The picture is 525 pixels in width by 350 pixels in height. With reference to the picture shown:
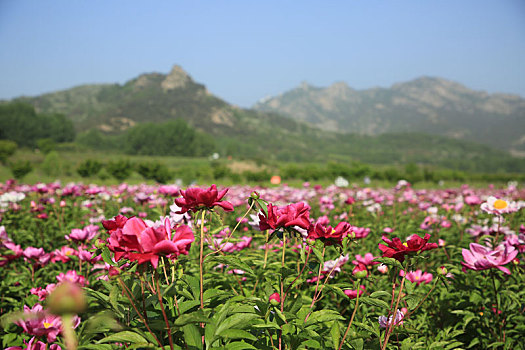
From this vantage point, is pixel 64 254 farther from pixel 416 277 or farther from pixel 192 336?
pixel 416 277

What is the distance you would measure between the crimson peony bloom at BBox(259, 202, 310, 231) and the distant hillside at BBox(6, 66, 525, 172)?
10974 centimetres

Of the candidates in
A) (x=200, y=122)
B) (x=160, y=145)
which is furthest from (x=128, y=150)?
(x=200, y=122)

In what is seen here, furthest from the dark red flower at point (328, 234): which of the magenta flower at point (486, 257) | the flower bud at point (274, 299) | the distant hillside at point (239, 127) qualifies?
the distant hillside at point (239, 127)

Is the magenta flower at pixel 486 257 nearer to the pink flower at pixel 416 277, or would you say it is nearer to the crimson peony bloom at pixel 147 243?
the pink flower at pixel 416 277

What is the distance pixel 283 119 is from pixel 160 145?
369 feet

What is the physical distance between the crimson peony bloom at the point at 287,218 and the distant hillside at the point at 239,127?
109742 millimetres

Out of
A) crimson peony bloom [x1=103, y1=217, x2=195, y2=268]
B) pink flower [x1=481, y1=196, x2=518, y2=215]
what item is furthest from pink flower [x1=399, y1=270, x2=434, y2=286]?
crimson peony bloom [x1=103, y1=217, x2=195, y2=268]

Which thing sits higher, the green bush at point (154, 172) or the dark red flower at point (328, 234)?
the dark red flower at point (328, 234)

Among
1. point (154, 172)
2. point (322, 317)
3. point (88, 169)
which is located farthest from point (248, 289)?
point (154, 172)

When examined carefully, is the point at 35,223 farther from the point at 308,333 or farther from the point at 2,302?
the point at 308,333

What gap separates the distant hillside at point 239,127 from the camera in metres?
122

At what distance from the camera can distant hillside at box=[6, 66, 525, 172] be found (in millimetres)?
122000

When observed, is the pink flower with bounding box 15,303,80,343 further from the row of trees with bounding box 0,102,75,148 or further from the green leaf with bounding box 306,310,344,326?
the row of trees with bounding box 0,102,75,148

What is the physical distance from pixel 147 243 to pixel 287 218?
0.57m
